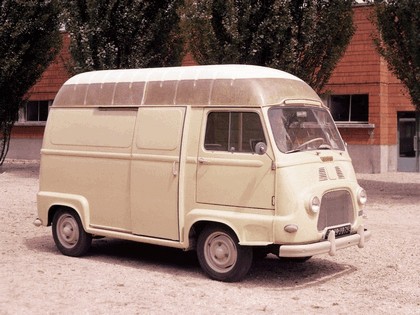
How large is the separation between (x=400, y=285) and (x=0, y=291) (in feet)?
13.6

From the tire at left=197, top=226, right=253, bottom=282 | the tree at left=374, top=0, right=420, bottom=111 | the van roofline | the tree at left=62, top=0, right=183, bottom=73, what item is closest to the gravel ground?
the tire at left=197, top=226, right=253, bottom=282

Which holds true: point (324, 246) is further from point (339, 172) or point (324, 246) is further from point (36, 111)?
point (36, 111)

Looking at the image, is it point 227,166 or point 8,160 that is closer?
point 227,166

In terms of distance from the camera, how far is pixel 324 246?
7.36 m

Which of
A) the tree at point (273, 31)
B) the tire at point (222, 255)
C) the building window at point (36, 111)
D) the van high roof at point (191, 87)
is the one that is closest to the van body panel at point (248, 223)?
the tire at point (222, 255)

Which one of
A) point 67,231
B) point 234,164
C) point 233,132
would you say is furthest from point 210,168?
point 67,231

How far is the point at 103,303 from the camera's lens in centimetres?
657

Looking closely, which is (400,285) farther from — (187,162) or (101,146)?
(101,146)

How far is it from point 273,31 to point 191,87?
9.94 meters

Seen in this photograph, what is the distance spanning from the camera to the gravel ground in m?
6.55

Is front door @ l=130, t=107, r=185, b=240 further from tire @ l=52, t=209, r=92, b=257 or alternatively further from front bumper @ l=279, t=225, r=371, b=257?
front bumper @ l=279, t=225, r=371, b=257

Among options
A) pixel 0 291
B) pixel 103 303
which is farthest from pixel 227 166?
pixel 0 291

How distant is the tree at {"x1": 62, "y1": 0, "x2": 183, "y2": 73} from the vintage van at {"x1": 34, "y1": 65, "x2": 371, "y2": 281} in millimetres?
10484

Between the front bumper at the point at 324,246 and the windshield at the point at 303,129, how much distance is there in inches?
39.7
